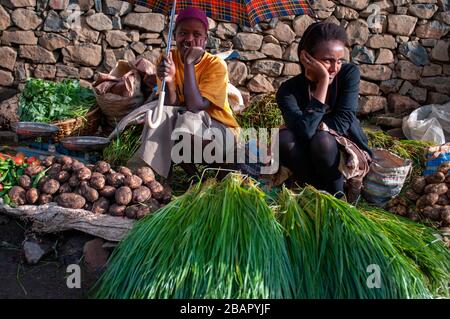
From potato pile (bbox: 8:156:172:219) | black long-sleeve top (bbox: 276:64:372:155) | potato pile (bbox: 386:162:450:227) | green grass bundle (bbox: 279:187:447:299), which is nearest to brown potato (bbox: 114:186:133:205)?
potato pile (bbox: 8:156:172:219)

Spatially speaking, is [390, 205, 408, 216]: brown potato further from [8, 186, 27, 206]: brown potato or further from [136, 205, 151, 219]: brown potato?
[8, 186, 27, 206]: brown potato

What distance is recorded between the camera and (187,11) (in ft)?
11.6

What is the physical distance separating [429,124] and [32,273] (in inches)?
163

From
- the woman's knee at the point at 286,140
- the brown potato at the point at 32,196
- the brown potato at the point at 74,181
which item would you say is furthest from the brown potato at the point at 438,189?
the brown potato at the point at 32,196

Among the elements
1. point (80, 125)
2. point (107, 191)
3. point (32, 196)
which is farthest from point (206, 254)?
point (80, 125)

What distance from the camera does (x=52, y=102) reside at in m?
4.74

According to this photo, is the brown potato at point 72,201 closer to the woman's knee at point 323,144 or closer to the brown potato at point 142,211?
the brown potato at point 142,211

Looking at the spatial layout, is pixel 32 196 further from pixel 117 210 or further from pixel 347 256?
pixel 347 256

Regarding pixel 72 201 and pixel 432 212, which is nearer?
pixel 72 201

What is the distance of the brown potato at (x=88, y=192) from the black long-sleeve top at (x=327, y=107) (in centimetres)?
130

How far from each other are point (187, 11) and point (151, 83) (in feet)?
3.78

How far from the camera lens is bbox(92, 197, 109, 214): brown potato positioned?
3.11 metres

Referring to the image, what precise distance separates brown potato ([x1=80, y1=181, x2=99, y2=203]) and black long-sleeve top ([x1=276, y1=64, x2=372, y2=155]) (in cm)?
130
